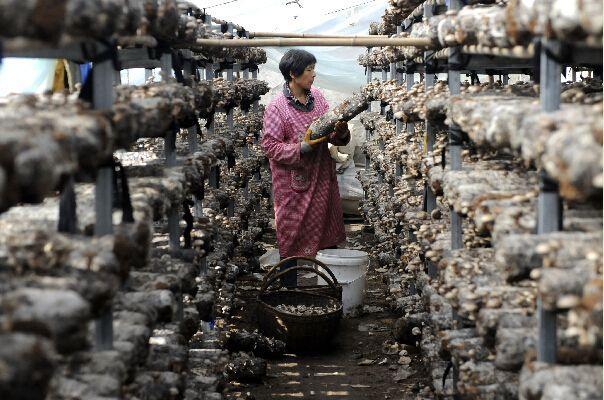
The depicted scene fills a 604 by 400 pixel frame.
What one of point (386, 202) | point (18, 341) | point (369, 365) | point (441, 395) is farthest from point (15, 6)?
point (386, 202)

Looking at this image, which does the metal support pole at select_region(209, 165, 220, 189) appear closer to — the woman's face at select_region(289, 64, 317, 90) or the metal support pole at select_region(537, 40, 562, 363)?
the woman's face at select_region(289, 64, 317, 90)

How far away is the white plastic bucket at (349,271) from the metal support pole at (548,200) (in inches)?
213

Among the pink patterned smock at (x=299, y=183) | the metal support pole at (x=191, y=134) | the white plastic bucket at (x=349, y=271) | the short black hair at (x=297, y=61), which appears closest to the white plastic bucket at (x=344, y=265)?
the white plastic bucket at (x=349, y=271)

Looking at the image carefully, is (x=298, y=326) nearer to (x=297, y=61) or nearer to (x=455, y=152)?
(x=297, y=61)

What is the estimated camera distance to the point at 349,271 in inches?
346

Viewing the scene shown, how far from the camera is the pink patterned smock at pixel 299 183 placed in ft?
28.3

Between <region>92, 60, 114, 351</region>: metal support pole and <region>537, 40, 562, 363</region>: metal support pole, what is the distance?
1.59 metres

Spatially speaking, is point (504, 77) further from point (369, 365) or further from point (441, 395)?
point (441, 395)

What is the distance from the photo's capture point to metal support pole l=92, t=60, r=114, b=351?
3309mm

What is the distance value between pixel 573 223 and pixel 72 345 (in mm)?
1925

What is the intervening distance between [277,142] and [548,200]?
5487 millimetres

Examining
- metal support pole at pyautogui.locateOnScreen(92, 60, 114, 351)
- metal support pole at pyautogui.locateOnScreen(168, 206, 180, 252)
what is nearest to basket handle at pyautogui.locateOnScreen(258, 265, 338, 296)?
metal support pole at pyautogui.locateOnScreen(168, 206, 180, 252)

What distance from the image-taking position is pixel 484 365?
442cm

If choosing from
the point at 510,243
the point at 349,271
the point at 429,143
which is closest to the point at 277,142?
the point at 349,271
